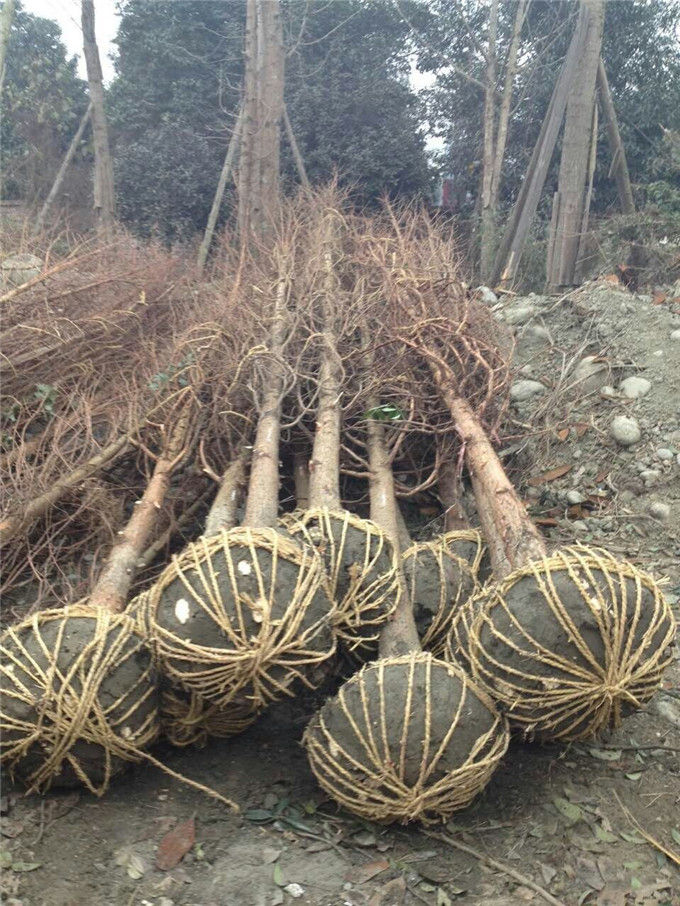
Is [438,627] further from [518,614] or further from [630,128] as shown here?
[630,128]

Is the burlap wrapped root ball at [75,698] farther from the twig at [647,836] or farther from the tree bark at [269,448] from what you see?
the twig at [647,836]

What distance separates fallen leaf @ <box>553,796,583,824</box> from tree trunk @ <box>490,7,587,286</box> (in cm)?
615

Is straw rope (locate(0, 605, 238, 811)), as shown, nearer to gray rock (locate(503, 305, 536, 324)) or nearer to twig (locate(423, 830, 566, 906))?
twig (locate(423, 830, 566, 906))

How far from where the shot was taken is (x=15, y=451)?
12.7 feet

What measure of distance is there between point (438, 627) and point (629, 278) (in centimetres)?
607

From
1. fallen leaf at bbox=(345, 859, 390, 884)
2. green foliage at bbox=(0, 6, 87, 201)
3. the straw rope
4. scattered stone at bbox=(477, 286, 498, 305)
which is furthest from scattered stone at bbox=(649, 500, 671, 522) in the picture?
green foliage at bbox=(0, 6, 87, 201)

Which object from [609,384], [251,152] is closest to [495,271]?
[251,152]

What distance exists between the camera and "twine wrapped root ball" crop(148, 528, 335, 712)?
238 cm

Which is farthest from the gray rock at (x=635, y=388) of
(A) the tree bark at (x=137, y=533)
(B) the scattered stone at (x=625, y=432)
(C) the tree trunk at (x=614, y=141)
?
(C) the tree trunk at (x=614, y=141)

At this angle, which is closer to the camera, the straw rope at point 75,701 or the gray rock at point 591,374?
the straw rope at point 75,701

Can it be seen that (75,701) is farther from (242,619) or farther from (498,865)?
(498,865)

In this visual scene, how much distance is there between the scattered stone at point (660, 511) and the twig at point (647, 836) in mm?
1906

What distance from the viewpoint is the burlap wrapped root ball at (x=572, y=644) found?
7.95ft

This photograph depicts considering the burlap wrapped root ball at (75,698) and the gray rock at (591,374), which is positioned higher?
the gray rock at (591,374)
